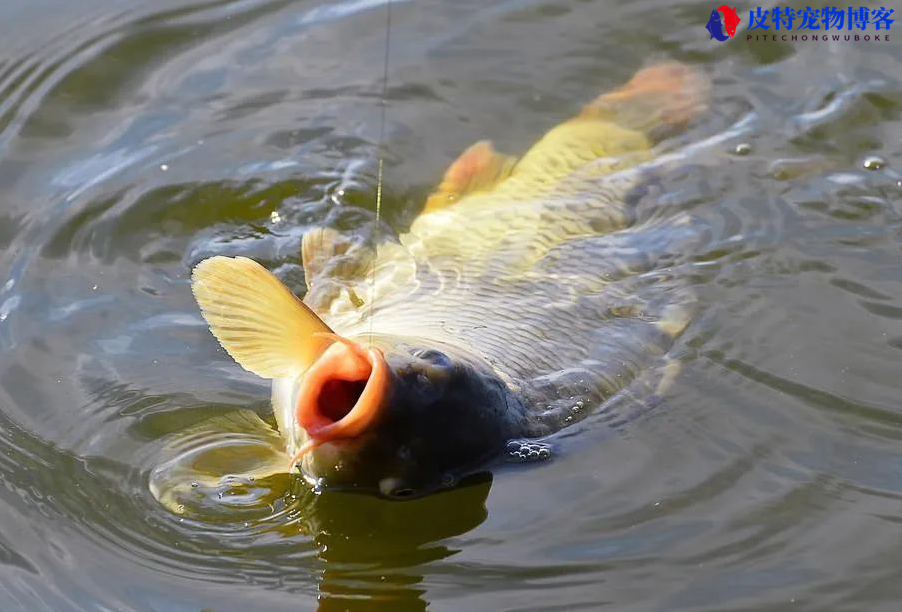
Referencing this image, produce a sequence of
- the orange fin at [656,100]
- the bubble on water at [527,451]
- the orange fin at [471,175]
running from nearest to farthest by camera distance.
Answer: the bubble on water at [527,451] < the orange fin at [471,175] < the orange fin at [656,100]

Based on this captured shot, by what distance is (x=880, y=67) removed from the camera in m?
5.82

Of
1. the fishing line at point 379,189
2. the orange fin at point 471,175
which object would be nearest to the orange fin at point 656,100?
the orange fin at point 471,175

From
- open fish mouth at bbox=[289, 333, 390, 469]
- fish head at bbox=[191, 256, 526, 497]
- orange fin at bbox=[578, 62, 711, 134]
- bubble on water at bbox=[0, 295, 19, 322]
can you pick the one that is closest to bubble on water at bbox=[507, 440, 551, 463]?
fish head at bbox=[191, 256, 526, 497]

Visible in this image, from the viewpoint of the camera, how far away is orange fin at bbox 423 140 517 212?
4824 mm

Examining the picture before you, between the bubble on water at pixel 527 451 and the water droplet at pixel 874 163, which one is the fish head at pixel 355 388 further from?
the water droplet at pixel 874 163

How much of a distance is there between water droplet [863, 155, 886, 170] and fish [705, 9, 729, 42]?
1174mm

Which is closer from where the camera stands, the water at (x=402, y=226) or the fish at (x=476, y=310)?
the fish at (x=476, y=310)

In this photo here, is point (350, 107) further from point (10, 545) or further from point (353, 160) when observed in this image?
point (10, 545)

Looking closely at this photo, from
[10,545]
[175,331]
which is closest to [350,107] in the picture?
[175,331]

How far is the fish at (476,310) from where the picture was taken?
298cm

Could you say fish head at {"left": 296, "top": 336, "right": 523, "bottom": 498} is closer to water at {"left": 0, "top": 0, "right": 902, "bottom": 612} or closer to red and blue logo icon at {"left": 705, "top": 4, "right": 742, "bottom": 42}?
water at {"left": 0, "top": 0, "right": 902, "bottom": 612}

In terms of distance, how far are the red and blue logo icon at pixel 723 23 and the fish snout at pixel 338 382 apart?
3.77 m

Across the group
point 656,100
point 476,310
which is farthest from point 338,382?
point 656,100

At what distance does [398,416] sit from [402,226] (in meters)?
1.93
